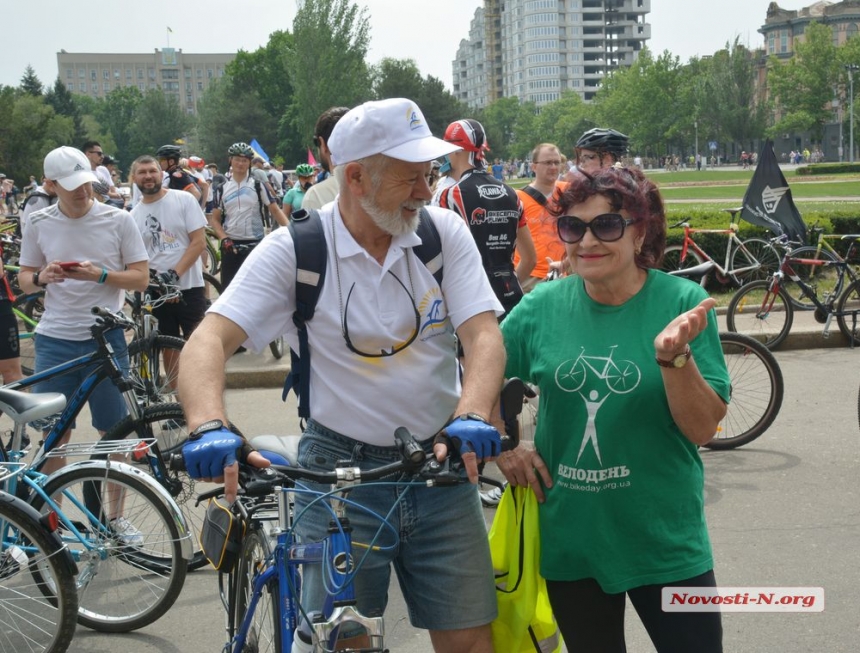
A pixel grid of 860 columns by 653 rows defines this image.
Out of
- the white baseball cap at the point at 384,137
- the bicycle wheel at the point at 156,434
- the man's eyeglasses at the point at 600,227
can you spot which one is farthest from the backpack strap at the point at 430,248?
the bicycle wheel at the point at 156,434

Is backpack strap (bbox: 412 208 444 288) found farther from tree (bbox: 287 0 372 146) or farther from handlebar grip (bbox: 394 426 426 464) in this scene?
tree (bbox: 287 0 372 146)

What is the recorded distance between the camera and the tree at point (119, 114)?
16962 cm

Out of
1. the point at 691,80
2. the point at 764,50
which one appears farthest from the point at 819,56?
the point at 764,50

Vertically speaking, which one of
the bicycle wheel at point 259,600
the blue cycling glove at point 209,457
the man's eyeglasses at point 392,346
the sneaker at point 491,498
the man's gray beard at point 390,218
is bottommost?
the sneaker at point 491,498

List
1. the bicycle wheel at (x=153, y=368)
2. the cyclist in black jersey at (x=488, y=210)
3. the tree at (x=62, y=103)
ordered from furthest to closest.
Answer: the tree at (x=62, y=103)
the cyclist in black jersey at (x=488, y=210)
the bicycle wheel at (x=153, y=368)

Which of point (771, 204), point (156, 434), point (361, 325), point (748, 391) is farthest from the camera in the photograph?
point (771, 204)

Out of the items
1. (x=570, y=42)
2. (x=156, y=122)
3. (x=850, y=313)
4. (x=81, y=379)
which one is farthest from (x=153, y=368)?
(x=570, y=42)

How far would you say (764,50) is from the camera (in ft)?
457

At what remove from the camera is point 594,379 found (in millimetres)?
2674

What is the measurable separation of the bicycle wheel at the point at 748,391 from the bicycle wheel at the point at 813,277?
347cm

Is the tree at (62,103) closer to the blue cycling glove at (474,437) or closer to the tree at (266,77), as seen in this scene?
the tree at (266,77)

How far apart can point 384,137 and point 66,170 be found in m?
3.42

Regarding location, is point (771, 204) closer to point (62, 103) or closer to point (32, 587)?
point (32, 587)

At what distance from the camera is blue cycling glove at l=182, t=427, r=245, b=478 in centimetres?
228
